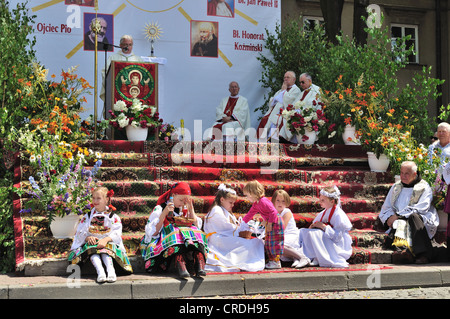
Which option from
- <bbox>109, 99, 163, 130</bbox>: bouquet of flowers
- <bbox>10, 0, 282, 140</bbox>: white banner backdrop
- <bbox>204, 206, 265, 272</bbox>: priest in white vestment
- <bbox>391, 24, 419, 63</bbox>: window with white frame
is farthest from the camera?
<bbox>391, 24, 419, 63</bbox>: window with white frame

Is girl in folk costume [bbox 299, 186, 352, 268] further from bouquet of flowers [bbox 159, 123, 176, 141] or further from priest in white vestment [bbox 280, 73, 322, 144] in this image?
bouquet of flowers [bbox 159, 123, 176, 141]

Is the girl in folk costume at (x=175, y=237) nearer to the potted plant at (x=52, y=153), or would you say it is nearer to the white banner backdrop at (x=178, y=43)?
the potted plant at (x=52, y=153)

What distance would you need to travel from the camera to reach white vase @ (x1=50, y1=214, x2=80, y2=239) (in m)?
7.13

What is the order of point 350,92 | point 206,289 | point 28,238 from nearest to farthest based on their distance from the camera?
point 206,289 → point 28,238 → point 350,92

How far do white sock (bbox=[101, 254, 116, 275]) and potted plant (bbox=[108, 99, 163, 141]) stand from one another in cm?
402

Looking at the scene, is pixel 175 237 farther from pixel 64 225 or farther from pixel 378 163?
pixel 378 163

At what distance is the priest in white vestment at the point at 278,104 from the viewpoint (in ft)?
41.0

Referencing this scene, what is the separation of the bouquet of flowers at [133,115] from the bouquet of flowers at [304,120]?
2.51 metres

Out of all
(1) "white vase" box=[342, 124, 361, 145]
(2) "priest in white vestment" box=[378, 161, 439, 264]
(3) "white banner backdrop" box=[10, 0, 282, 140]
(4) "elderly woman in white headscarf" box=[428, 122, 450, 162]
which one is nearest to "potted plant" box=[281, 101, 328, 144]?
(1) "white vase" box=[342, 124, 361, 145]

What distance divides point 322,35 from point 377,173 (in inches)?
220

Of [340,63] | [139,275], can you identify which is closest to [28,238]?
[139,275]

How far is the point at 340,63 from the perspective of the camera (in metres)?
11.9

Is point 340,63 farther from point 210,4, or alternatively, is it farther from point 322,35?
point 210,4

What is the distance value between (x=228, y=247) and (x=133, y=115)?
403 cm
